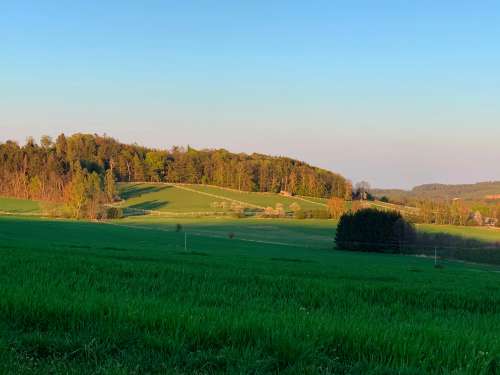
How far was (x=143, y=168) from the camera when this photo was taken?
524 feet

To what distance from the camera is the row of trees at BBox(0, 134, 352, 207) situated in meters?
133

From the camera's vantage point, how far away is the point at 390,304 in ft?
34.1

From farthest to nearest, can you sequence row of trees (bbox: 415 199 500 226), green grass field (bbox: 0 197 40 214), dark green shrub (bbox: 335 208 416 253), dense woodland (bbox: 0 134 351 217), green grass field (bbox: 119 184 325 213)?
dense woodland (bbox: 0 134 351 217) → green grass field (bbox: 119 184 325 213) → green grass field (bbox: 0 197 40 214) → row of trees (bbox: 415 199 500 226) → dark green shrub (bbox: 335 208 416 253)

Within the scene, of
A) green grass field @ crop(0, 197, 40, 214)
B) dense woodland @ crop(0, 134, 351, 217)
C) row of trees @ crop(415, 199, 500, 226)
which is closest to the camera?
row of trees @ crop(415, 199, 500, 226)

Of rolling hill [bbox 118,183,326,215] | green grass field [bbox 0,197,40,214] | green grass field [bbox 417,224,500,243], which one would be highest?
rolling hill [bbox 118,183,326,215]

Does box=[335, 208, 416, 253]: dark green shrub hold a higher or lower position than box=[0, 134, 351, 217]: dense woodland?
lower

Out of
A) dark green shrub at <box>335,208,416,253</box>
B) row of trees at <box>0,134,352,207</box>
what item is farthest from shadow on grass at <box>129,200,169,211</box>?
dark green shrub at <box>335,208,416,253</box>

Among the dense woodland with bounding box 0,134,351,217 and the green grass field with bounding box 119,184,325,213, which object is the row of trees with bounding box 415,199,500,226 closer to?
the green grass field with bounding box 119,184,325,213

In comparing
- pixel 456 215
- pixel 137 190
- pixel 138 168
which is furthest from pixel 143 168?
pixel 456 215

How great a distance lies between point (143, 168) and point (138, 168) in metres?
1.50

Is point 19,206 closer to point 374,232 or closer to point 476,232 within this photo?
point 374,232

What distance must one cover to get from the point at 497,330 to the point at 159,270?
27.8ft

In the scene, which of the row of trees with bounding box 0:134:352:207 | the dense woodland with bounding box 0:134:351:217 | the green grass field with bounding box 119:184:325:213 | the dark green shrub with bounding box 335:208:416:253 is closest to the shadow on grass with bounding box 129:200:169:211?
the green grass field with bounding box 119:184:325:213

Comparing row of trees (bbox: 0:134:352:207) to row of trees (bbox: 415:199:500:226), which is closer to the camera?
row of trees (bbox: 415:199:500:226)
